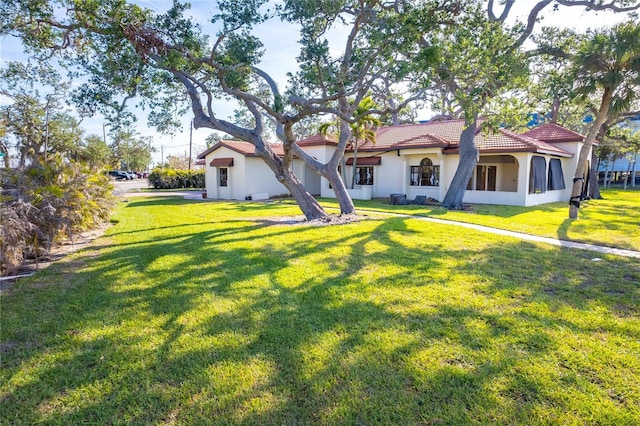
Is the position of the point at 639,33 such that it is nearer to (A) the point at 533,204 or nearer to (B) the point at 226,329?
(A) the point at 533,204

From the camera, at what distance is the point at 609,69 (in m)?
13.4

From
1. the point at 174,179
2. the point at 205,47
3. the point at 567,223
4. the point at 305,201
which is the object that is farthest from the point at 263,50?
the point at 174,179

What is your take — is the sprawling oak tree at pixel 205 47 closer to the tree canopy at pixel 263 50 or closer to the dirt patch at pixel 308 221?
Answer: the tree canopy at pixel 263 50

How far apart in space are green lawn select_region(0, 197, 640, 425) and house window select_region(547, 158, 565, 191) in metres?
16.2

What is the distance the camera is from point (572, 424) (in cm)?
290

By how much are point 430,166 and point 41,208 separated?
19.8 m

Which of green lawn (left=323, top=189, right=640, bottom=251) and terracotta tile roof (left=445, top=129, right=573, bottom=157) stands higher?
terracotta tile roof (left=445, top=129, right=573, bottom=157)

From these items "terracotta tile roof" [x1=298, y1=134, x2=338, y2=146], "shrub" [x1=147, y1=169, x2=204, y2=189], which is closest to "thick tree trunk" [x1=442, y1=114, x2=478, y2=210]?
"terracotta tile roof" [x1=298, y1=134, x2=338, y2=146]

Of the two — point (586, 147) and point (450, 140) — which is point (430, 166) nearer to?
point (450, 140)

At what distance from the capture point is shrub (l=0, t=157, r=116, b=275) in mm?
6578

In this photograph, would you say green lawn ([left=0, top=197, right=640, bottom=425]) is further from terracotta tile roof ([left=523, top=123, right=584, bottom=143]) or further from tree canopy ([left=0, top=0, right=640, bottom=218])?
terracotta tile roof ([left=523, top=123, right=584, bottom=143])

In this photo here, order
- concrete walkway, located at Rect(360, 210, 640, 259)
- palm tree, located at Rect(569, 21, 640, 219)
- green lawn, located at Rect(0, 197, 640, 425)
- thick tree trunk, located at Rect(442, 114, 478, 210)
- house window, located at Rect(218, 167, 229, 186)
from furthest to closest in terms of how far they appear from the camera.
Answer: house window, located at Rect(218, 167, 229, 186) → thick tree trunk, located at Rect(442, 114, 478, 210) → palm tree, located at Rect(569, 21, 640, 219) → concrete walkway, located at Rect(360, 210, 640, 259) → green lawn, located at Rect(0, 197, 640, 425)

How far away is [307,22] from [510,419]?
10624 millimetres

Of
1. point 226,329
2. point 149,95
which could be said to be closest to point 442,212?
point 149,95
